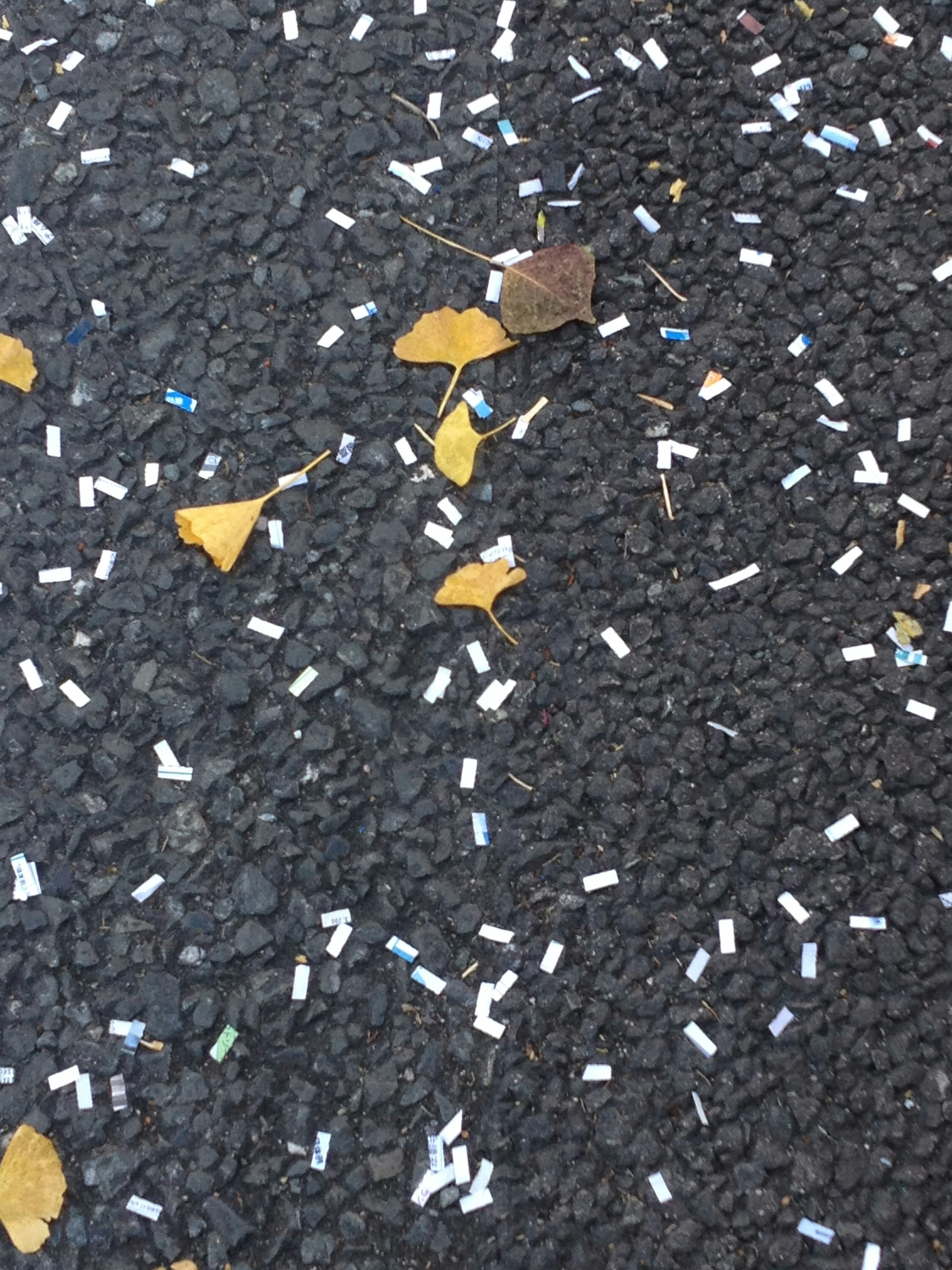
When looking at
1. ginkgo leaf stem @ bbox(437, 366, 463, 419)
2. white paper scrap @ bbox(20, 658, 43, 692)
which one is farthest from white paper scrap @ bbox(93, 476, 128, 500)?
ginkgo leaf stem @ bbox(437, 366, 463, 419)

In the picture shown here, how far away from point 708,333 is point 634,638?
60 centimetres

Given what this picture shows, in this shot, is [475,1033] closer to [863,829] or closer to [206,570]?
[863,829]

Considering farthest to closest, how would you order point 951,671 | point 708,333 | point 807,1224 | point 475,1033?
point 708,333, point 951,671, point 475,1033, point 807,1224

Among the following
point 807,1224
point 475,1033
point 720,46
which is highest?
point 720,46

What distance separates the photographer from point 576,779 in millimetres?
1869

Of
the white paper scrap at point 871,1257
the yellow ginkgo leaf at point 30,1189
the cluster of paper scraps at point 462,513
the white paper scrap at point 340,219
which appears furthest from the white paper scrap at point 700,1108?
the white paper scrap at point 340,219

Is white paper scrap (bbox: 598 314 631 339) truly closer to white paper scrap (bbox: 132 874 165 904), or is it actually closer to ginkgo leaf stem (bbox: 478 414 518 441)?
ginkgo leaf stem (bbox: 478 414 518 441)

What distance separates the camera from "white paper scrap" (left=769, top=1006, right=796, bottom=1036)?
1.74 m

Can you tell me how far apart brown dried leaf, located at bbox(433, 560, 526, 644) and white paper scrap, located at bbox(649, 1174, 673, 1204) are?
2.83ft

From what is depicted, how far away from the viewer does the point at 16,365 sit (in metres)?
2.06

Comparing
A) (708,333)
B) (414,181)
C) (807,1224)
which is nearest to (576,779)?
(807,1224)

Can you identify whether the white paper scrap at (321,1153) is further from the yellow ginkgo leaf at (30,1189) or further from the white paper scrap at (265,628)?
the white paper scrap at (265,628)

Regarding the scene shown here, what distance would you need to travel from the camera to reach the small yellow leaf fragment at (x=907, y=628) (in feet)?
6.26

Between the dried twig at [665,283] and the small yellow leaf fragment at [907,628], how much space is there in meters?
0.70
